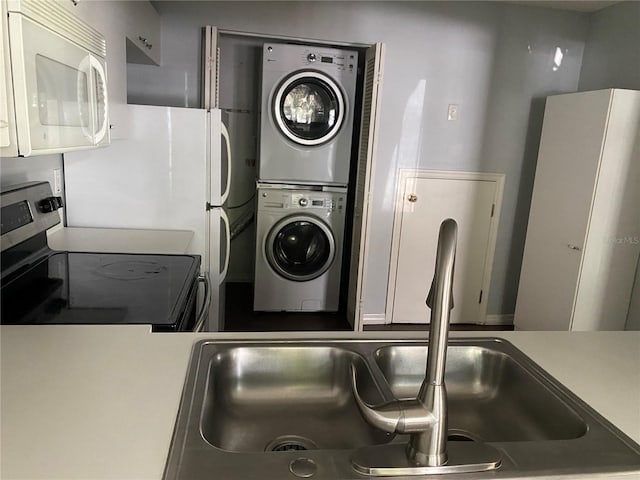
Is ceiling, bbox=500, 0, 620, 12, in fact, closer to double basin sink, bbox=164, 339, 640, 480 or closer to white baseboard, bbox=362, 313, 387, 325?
white baseboard, bbox=362, 313, 387, 325

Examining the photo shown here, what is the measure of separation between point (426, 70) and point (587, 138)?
46.6 inches

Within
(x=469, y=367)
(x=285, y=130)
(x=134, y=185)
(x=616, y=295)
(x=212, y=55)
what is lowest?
(x=616, y=295)

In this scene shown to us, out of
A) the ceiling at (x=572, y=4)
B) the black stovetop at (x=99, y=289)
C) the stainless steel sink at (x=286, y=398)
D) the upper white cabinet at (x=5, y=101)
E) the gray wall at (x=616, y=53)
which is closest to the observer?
the upper white cabinet at (x=5, y=101)

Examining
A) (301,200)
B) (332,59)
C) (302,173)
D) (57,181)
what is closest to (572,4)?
(332,59)

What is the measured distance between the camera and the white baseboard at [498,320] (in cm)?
396

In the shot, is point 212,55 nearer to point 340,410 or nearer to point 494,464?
point 340,410

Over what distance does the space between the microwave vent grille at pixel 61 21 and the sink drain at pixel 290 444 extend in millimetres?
1069

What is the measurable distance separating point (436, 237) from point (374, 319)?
80cm

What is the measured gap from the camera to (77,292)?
1641 mm

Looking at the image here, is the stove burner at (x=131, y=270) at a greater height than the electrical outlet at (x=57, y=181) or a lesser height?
lesser

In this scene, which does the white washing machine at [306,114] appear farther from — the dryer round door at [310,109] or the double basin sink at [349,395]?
the double basin sink at [349,395]

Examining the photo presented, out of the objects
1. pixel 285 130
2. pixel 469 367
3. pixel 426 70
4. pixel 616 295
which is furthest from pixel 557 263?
pixel 469 367

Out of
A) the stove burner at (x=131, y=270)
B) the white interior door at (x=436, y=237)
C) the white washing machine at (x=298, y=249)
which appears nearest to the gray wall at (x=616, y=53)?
the white interior door at (x=436, y=237)

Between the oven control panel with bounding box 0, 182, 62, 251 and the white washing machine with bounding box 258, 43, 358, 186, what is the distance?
68.3 inches
